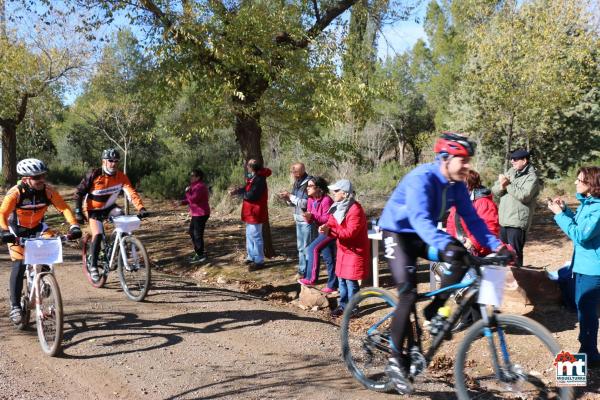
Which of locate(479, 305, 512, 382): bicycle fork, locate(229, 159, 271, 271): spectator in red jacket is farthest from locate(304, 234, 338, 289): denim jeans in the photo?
locate(479, 305, 512, 382): bicycle fork

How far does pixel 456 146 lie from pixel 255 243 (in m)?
6.25

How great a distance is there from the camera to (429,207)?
3.91 m

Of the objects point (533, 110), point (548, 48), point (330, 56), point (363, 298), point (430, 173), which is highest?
point (548, 48)

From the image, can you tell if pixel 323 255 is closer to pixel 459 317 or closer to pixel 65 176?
pixel 459 317

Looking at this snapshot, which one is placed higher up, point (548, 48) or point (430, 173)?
point (548, 48)

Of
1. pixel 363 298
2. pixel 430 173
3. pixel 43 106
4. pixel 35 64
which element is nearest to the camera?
pixel 430 173

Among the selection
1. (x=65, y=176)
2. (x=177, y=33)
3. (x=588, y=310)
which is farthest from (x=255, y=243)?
(x=65, y=176)

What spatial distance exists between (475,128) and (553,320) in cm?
2392

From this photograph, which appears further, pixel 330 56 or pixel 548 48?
pixel 548 48

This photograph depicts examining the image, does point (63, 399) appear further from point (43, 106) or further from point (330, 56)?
point (43, 106)

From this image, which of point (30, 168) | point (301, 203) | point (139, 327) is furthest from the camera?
point (301, 203)

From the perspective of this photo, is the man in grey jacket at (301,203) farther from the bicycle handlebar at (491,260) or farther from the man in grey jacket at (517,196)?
the bicycle handlebar at (491,260)

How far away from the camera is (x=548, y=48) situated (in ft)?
59.3

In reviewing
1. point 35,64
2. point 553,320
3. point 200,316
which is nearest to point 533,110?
point 553,320
